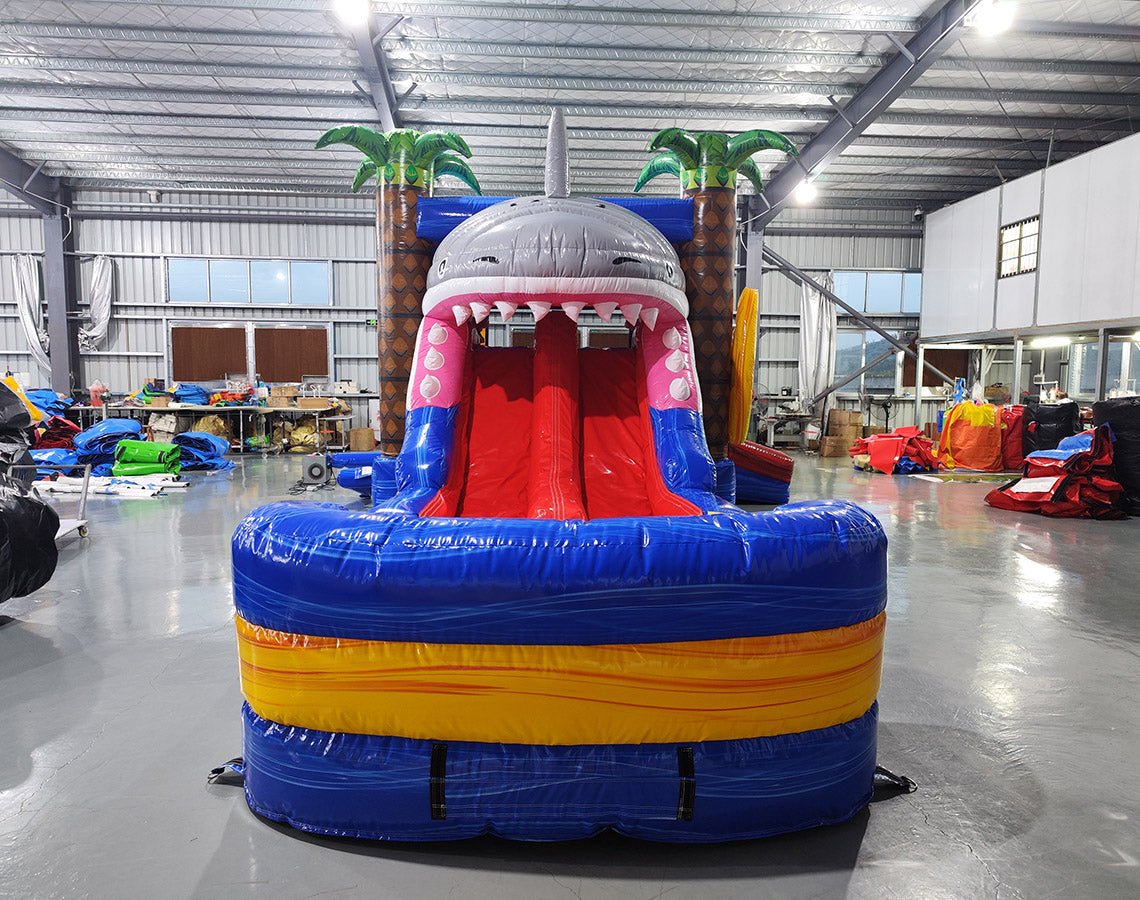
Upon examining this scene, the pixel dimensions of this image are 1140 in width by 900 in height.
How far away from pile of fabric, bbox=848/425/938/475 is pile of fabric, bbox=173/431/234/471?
9.00 m

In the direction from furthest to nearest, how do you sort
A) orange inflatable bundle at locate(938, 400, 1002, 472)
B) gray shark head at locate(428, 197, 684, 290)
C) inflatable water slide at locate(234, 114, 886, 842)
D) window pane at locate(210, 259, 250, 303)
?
window pane at locate(210, 259, 250, 303) → orange inflatable bundle at locate(938, 400, 1002, 472) → gray shark head at locate(428, 197, 684, 290) → inflatable water slide at locate(234, 114, 886, 842)

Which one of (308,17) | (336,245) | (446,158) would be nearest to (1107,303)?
(446,158)

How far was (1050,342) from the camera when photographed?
11.0 metres

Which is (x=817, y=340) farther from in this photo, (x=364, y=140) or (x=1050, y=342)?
(x=364, y=140)

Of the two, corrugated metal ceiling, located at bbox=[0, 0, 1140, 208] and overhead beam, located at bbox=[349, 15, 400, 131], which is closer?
overhead beam, located at bbox=[349, 15, 400, 131]

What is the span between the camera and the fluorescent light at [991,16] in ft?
20.6

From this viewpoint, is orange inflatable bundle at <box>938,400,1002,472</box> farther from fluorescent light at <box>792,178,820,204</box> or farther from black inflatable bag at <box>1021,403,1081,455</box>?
fluorescent light at <box>792,178,820,204</box>

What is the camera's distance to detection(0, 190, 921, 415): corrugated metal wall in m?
12.9

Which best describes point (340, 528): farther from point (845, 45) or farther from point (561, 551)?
point (845, 45)

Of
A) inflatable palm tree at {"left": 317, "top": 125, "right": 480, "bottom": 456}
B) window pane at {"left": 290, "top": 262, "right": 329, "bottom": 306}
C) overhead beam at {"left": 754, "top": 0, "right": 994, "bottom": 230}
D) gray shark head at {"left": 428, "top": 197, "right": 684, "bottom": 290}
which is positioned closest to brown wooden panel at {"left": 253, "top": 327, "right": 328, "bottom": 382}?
window pane at {"left": 290, "top": 262, "right": 329, "bottom": 306}

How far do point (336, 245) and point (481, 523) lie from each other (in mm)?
13078

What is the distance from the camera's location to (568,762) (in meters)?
1.64

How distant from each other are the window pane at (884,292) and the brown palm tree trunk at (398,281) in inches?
496

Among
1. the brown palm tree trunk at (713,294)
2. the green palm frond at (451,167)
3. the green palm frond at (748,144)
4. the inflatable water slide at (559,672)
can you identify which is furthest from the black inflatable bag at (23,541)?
the green palm frond at (748,144)
